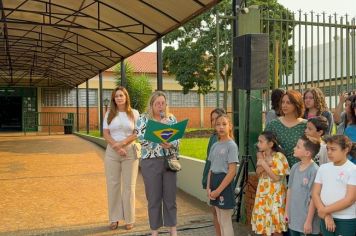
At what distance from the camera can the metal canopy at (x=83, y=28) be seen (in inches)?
337

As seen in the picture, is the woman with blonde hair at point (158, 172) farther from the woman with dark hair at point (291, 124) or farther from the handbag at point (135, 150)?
the woman with dark hair at point (291, 124)

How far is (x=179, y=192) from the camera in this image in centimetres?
723

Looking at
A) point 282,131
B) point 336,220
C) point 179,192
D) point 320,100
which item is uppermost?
point 320,100

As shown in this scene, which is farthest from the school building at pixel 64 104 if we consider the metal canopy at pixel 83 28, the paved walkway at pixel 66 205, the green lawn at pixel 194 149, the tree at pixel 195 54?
the paved walkway at pixel 66 205

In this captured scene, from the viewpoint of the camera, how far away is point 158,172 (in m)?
4.42

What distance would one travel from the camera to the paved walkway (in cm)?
511

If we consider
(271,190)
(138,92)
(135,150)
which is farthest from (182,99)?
(271,190)

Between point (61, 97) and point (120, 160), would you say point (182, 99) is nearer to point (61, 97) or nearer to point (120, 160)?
point (61, 97)

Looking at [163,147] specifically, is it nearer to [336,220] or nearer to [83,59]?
[336,220]

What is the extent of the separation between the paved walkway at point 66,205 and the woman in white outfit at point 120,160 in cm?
21

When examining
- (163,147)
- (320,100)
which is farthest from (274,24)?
(163,147)

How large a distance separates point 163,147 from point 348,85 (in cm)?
312

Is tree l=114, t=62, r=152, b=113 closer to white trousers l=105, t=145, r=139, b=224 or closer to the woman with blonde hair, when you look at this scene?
white trousers l=105, t=145, r=139, b=224

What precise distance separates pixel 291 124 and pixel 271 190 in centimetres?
67
